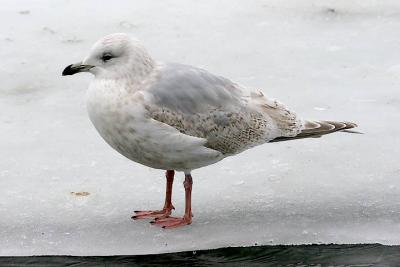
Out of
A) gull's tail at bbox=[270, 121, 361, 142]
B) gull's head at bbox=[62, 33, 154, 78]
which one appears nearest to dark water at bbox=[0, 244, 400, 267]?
gull's tail at bbox=[270, 121, 361, 142]

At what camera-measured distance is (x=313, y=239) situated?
4.49m

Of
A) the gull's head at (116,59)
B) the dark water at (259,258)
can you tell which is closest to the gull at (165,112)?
the gull's head at (116,59)

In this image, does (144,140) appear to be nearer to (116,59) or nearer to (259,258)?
(116,59)

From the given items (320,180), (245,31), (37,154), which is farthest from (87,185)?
(245,31)

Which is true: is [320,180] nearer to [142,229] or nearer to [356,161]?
[356,161]

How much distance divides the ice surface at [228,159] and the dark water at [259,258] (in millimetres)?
52

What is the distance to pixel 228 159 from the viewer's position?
5367mm

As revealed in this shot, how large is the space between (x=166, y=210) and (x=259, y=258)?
65 cm

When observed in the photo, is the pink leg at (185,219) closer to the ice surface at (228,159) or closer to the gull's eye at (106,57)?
the ice surface at (228,159)

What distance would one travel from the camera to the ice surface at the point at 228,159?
4590 mm

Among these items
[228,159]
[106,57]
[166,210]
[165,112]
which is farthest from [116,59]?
[228,159]

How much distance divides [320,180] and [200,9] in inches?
125

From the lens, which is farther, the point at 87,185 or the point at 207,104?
the point at 87,185

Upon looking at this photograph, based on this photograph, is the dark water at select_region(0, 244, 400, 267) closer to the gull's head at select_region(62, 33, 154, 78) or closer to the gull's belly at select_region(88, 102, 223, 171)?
the gull's belly at select_region(88, 102, 223, 171)
